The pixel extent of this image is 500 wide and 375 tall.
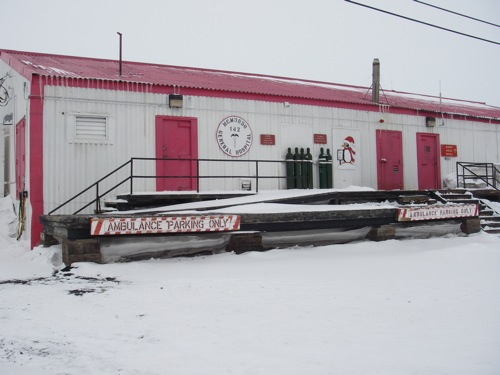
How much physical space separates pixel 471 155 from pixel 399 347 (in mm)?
16070

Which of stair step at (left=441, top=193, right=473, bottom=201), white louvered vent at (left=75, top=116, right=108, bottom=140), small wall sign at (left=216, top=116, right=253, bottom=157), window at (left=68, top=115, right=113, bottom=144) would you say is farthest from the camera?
stair step at (left=441, top=193, right=473, bottom=201)

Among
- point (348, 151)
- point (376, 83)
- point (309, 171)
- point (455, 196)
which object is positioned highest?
point (376, 83)

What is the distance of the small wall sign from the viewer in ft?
42.9

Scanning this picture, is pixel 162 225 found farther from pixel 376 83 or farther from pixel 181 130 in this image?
pixel 376 83

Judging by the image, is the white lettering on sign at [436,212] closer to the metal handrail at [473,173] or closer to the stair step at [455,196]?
the stair step at [455,196]

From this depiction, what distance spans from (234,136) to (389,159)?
6.14m

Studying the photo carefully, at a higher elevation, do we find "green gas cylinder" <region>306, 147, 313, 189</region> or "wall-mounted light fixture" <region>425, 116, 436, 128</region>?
"wall-mounted light fixture" <region>425, 116, 436, 128</region>

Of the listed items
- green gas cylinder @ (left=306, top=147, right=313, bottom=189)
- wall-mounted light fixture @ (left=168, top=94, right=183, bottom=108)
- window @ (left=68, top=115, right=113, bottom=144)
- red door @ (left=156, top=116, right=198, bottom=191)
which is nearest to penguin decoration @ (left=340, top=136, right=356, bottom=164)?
green gas cylinder @ (left=306, top=147, right=313, bottom=189)

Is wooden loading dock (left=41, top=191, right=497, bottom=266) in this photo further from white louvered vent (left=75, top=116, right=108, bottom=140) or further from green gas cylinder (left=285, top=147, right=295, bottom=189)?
white louvered vent (left=75, top=116, right=108, bottom=140)

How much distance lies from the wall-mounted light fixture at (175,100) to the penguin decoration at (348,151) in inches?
228

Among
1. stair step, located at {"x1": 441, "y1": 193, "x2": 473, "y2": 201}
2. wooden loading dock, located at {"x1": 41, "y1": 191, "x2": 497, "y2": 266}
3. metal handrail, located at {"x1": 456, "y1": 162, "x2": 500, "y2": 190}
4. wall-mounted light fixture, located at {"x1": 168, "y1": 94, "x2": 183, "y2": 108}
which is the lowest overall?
wooden loading dock, located at {"x1": 41, "y1": 191, "x2": 497, "y2": 266}

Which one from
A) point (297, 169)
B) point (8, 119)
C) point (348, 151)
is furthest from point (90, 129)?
point (348, 151)

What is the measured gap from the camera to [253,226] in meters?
9.22

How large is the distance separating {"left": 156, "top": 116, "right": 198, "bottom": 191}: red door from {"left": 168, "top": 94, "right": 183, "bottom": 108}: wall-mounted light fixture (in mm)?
355
